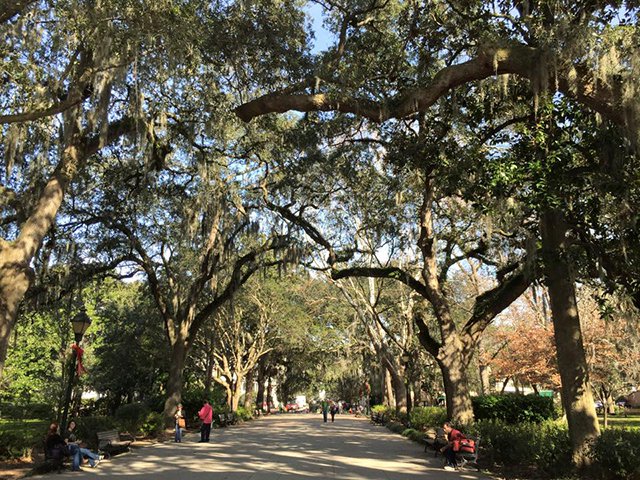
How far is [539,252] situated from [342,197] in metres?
9.52

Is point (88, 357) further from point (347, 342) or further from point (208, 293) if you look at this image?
point (347, 342)

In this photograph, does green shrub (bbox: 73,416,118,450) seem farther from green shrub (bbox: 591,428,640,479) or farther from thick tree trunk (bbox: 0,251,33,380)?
green shrub (bbox: 591,428,640,479)

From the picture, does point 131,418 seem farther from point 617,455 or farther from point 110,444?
point 617,455

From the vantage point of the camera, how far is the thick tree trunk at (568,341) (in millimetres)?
8680

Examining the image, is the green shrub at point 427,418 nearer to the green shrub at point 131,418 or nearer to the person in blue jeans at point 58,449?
the green shrub at point 131,418

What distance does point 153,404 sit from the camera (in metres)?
25.8

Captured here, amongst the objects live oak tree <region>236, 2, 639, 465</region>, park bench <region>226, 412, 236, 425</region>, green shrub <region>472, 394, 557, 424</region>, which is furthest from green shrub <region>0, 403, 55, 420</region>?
live oak tree <region>236, 2, 639, 465</region>

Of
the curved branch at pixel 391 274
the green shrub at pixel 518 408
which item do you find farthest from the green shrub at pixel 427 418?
the curved branch at pixel 391 274

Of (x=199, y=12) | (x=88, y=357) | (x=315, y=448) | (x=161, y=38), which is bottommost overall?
(x=315, y=448)

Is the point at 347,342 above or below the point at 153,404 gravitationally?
above

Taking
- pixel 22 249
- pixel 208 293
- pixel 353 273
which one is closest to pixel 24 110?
pixel 22 249

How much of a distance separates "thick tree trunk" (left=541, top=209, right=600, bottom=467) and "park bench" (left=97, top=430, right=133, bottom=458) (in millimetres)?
10516

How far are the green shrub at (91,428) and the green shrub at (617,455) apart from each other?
11774 millimetres

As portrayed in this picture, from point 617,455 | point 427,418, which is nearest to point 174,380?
point 427,418
